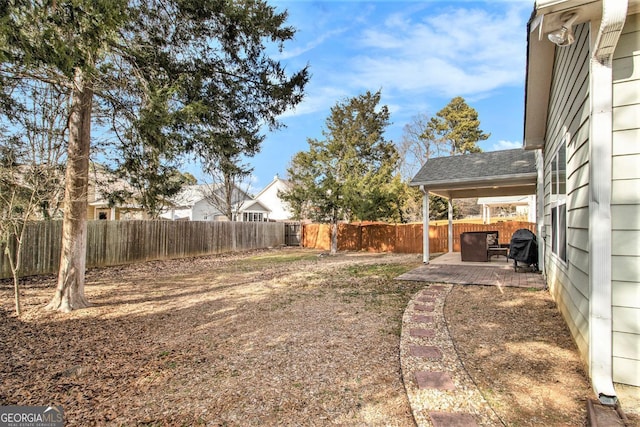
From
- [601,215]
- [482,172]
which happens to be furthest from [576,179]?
[482,172]

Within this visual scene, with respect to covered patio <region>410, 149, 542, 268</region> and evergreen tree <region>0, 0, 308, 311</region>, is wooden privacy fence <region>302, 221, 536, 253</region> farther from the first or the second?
evergreen tree <region>0, 0, 308, 311</region>

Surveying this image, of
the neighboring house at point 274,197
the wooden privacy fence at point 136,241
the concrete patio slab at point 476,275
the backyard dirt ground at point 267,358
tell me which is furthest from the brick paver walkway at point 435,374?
the neighboring house at point 274,197

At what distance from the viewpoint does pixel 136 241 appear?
11.2 meters

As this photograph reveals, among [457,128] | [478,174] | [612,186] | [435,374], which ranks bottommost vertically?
[435,374]

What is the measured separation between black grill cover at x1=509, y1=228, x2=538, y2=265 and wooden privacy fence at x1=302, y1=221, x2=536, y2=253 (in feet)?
21.4

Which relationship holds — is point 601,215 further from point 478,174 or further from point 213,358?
point 478,174

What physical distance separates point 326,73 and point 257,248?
31.2ft

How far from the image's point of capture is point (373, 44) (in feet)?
34.1

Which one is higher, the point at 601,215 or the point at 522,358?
the point at 601,215

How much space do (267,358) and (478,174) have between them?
809cm

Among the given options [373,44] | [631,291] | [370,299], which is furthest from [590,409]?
[373,44]

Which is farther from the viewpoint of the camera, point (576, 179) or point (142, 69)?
point (142, 69)

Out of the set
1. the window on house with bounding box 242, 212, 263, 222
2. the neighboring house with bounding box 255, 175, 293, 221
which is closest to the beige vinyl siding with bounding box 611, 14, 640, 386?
the window on house with bounding box 242, 212, 263, 222

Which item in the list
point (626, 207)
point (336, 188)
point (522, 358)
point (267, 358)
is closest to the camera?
point (626, 207)
